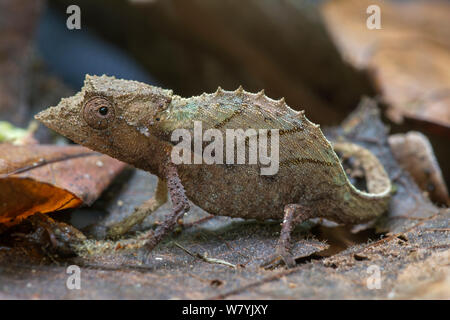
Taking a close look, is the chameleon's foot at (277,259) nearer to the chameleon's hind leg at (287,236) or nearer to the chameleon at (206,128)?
the chameleon's hind leg at (287,236)

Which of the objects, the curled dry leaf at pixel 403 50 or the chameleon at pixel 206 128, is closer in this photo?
the chameleon at pixel 206 128

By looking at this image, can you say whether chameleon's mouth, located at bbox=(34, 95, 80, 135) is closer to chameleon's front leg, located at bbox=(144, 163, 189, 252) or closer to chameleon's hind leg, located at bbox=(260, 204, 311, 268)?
chameleon's front leg, located at bbox=(144, 163, 189, 252)

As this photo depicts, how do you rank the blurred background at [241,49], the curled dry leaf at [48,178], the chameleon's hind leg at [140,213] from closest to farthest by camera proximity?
1. the curled dry leaf at [48,178]
2. the chameleon's hind leg at [140,213]
3. the blurred background at [241,49]

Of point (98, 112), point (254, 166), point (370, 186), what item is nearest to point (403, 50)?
point (370, 186)

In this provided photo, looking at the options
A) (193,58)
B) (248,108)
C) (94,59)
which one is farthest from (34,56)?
(248,108)

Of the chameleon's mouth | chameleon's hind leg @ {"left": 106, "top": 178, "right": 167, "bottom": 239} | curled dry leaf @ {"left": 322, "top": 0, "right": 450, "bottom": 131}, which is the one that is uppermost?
curled dry leaf @ {"left": 322, "top": 0, "right": 450, "bottom": 131}

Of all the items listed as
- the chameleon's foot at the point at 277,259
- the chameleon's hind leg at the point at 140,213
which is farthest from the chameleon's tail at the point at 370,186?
the chameleon's hind leg at the point at 140,213

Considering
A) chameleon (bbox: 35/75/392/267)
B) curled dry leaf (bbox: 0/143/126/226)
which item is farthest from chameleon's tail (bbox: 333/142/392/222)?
curled dry leaf (bbox: 0/143/126/226)
